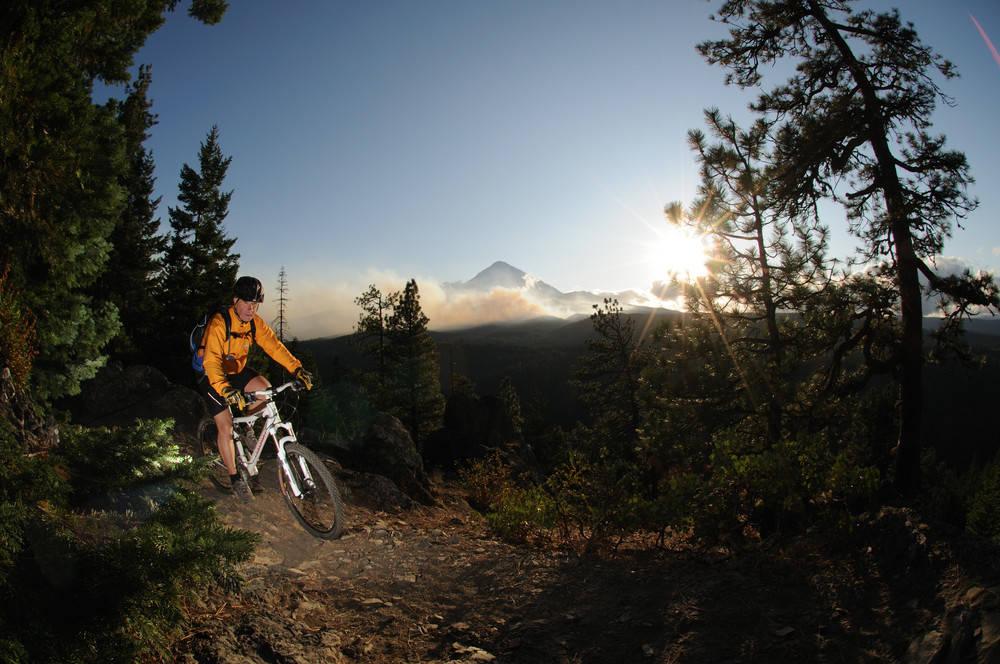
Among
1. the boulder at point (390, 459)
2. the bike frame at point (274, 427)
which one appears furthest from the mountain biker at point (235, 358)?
the boulder at point (390, 459)

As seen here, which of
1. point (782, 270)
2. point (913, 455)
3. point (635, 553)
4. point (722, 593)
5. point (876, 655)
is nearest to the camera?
point (876, 655)

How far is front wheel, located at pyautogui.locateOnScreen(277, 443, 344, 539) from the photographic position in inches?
223

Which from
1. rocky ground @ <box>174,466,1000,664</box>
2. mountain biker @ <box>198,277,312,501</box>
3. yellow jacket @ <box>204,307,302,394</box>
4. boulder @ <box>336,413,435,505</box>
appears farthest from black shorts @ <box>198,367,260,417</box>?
boulder @ <box>336,413,435,505</box>

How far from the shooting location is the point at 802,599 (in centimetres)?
386

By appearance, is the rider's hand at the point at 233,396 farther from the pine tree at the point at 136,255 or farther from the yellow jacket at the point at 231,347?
the pine tree at the point at 136,255

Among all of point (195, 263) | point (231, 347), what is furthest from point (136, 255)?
point (231, 347)

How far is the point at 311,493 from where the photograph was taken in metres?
5.79

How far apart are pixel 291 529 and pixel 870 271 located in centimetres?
974

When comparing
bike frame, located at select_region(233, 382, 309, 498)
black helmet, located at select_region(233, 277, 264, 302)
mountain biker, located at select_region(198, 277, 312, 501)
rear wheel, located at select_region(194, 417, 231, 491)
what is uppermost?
black helmet, located at select_region(233, 277, 264, 302)

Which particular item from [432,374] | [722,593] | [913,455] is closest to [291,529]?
[722,593]

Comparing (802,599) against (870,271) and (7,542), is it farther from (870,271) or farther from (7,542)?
(870,271)

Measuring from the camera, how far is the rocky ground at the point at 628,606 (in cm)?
309

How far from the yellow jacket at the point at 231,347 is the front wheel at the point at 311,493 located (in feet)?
3.48

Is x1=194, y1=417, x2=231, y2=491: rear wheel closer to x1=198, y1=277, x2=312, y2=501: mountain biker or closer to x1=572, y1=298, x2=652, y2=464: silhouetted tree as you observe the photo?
x1=198, y1=277, x2=312, y2=501: mountain biker
